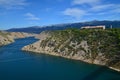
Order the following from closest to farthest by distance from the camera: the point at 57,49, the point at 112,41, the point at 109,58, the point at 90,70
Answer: the point at 90,70
the point at 109,58
the point at 112,41
the point at 57,49

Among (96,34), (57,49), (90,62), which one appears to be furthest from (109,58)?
(57,49)

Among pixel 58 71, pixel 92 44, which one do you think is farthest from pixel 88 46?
pixel 58 71

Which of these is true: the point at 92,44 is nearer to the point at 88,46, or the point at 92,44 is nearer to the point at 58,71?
the point at 88,46

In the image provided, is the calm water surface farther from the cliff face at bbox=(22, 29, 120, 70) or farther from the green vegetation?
the green vegetation

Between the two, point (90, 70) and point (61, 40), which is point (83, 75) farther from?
point (61, 40)

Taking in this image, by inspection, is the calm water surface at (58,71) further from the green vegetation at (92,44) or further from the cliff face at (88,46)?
the green vegetation at (92,44)

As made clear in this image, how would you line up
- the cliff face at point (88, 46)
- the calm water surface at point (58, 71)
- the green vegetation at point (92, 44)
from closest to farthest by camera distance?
the calm water surface at point (58, 71) < the cliff face at point (88, 46) < the green vegetation at point (92, 44)

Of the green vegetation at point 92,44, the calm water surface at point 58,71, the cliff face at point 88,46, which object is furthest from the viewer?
the green vegetation at point 92,44

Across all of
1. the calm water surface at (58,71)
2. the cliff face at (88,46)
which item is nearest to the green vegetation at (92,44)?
the cliff face at (88,46)

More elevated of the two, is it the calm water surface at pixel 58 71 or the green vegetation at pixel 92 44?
the green vegetation at pixel 92 44
